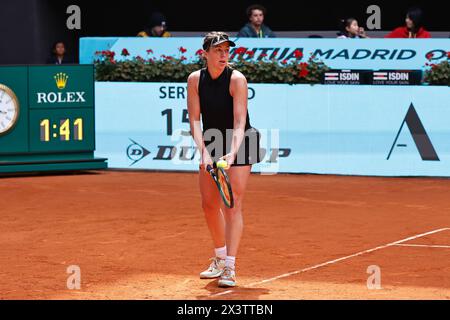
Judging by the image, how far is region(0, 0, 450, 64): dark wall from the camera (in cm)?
2127

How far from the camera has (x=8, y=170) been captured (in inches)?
607

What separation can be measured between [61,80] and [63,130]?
73 centimetres

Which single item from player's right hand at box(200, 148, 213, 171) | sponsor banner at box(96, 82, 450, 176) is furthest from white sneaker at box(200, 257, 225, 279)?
sponsor banner at box(96, 82, 450, 176)

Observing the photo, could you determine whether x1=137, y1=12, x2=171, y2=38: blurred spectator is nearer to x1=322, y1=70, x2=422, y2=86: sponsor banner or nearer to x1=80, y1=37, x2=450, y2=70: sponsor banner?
x1=80, y1=37, x2=450, y2=70: sponsor banner

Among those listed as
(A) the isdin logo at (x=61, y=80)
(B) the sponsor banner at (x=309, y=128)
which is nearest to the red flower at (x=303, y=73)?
(B) the sponsor banner at (x=309, y=128)

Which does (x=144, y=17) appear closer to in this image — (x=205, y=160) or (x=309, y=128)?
(x=309, y=128)

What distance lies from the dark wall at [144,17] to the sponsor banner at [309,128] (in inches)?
209

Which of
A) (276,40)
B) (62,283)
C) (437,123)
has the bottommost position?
(62,283)

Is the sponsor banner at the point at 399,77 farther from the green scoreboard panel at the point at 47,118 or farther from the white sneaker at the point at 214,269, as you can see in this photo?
the white sneaker at the point at 214,269

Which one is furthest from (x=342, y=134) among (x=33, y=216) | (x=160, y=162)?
(x=33, y=216)

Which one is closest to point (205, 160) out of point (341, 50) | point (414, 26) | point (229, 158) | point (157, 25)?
point (229, 158)

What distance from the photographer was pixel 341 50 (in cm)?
1611

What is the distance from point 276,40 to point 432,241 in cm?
676

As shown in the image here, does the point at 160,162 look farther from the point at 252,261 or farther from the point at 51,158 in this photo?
the point at 252,261
